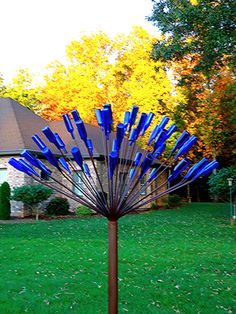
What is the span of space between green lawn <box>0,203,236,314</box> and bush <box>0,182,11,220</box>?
3804mm

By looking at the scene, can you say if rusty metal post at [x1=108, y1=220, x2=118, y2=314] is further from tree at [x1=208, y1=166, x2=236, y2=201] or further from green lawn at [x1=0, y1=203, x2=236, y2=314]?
tree at [x1=208, y1=166, x2=236, y2=201]

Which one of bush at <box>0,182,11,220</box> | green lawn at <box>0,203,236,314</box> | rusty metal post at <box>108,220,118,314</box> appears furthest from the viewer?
bush at <box>0,182,11,220</box>

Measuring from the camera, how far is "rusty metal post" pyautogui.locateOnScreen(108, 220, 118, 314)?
277 centimetres

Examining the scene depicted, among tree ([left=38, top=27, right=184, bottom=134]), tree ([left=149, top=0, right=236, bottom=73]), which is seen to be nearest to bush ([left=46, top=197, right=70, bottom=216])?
tree ([left=149, top=0, right=236, bottom=73])

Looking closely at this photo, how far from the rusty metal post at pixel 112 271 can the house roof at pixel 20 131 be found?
675 inches

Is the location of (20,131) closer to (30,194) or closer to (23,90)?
(30,194)

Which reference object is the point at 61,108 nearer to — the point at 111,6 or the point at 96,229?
the point at 111,6

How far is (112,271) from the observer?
279 cm

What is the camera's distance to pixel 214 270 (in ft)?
27.4

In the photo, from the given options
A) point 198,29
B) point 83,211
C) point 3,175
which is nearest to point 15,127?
point 3,175

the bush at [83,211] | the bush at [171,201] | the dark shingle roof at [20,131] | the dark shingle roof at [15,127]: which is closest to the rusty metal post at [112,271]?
the dark shingle roof at [20,131]

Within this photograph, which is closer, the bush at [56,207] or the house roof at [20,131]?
the bush at [56,207]

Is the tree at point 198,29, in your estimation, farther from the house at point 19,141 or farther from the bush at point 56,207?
the bush at point 56,207

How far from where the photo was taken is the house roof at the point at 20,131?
2022 centimetres
